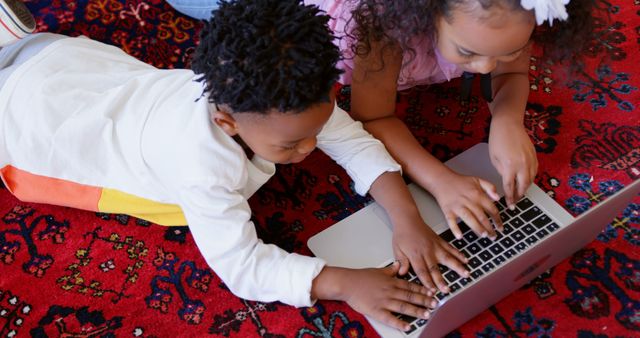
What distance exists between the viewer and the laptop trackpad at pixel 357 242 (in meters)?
0.95

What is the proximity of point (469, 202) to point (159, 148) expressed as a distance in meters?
0.50

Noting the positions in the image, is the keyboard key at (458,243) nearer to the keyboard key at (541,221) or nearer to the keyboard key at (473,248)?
the keyboard key at (473,248)

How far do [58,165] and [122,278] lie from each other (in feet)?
0.75

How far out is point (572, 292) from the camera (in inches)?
39.3

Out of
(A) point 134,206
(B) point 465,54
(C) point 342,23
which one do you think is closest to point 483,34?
(B) point 465,54

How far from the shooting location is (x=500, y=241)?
0.93 meters

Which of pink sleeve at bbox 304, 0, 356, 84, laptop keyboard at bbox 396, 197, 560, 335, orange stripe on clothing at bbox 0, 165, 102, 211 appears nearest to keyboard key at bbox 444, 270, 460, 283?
laptop keyboard at bbox 396, 197, 560, 335

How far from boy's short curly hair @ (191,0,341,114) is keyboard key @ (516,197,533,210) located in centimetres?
41

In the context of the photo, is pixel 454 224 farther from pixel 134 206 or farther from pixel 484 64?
pixel 134 206

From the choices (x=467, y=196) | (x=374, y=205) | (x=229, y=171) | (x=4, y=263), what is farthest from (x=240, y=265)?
(x=4, y=263)

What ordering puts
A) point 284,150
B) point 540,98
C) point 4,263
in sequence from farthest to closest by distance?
point 540,98 < point 4,263 < point 284,150

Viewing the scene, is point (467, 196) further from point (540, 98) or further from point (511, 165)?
point (540, 98)

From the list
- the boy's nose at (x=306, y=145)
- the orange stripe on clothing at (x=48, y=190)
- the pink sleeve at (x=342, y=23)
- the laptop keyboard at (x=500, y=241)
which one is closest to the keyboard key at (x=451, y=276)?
the laptop keyboard at (x=500, y=241)

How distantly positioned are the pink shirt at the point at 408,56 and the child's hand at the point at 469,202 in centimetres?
24
